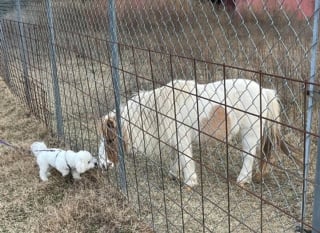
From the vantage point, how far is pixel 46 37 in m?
4.67

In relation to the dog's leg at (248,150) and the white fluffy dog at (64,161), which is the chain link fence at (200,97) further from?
the white fluffy dog at (64,161)

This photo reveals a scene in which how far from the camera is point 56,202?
11.1 ft

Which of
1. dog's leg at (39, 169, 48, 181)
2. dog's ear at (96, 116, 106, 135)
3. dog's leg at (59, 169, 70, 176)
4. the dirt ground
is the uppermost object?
dog's ear at (96, 116, 106, 135)

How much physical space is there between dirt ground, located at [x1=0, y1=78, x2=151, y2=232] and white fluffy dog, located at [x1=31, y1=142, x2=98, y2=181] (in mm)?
112

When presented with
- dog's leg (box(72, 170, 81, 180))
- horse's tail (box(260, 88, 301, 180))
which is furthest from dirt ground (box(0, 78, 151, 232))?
horse's tail (box(260, 88, 301, 180))

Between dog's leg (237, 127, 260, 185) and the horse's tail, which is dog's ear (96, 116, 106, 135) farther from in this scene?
the horse's tail

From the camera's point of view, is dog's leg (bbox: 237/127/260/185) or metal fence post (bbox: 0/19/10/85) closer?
dog's leg (bbox: 237/127/260/185)

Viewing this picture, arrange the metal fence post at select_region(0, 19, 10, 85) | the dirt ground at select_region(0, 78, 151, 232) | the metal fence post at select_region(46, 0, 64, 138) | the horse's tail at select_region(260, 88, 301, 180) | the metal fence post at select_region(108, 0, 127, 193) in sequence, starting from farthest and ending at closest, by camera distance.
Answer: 1. the metal fence post at select_region(0, 19, 10, 85)
2. the metal fence post at select_region(46, 0, 64, 138)
3. the horse's tail at select_region(260, 88, 301, 180)
4. the dirt ground at select_region(0, 78, 151, 232)
5. the metal fence post at select_region(108, 0, 127, 193)

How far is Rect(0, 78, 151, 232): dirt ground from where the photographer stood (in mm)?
3014

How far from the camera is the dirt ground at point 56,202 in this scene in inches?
119

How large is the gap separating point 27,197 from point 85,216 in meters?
0.67

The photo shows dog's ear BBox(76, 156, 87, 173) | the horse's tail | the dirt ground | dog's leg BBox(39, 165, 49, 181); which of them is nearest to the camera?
the dirt ground

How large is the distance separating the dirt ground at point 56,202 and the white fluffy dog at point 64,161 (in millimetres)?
112

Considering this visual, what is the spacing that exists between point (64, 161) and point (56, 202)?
13.2 inches
